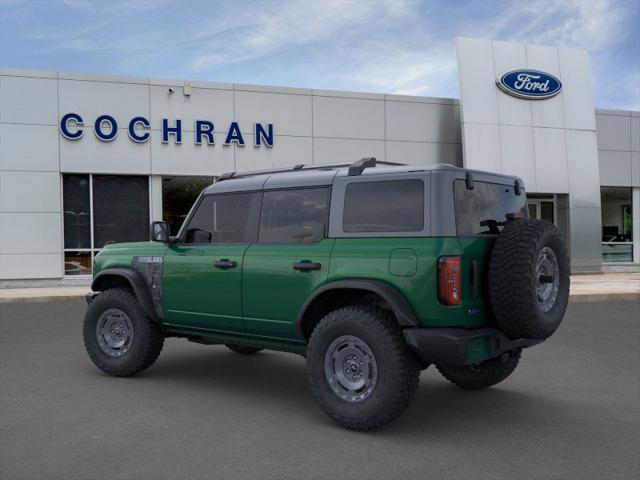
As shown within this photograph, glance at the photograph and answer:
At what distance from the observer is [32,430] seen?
4.92m

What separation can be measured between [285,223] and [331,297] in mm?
833

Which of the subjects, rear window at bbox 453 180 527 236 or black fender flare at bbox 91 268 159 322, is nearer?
rear window at bbox 453 180 527 236

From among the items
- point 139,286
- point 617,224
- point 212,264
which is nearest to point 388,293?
point 212,264

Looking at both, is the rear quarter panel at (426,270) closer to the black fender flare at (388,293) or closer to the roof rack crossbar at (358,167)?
the black fender flare at (388,293)

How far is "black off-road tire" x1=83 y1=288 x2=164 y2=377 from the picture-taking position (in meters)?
6.69

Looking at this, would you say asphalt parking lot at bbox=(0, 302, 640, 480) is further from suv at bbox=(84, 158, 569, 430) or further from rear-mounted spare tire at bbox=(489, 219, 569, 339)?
rear-mounted spare tire at bbox=(489, 219, 569, 339)

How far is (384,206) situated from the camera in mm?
5125

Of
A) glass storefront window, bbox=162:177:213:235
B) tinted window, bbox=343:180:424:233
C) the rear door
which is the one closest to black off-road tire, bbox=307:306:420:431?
the rear door

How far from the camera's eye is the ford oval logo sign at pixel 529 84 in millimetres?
20016

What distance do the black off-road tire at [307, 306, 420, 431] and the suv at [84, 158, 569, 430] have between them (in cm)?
1

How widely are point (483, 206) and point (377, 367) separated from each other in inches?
62.6

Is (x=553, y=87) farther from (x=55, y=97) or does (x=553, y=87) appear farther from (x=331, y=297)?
(x=331, y=297)

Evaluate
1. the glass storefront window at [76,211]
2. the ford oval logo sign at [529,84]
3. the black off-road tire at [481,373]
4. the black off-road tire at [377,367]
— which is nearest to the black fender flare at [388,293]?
the black off-road tire at [377,367]

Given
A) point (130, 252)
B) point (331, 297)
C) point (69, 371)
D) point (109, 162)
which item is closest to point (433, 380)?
point (331, 297)
